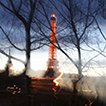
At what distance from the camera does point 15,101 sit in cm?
1066

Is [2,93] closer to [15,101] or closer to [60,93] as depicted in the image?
[15,101]

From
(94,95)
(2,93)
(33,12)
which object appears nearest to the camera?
(2,93)

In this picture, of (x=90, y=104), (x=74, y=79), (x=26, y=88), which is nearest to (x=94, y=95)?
(x=90, y=104)

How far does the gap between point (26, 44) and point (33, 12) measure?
6.19 ft

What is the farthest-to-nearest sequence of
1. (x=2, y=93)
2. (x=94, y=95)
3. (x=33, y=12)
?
1. (x=33, y=12)
2. (x=94, y=95)
3. (x=2, y=93)

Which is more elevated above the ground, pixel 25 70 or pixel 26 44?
pixel 26 44

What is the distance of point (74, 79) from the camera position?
11023mm

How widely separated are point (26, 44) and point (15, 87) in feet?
17.3

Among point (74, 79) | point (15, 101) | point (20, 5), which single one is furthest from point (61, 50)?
point (15, 101)

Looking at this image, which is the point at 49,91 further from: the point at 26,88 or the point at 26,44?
the point at 26,44

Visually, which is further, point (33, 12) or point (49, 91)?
point (33, 12)

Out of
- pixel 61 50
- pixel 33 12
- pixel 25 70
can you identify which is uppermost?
pixel 33 12

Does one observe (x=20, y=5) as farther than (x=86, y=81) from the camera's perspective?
Yes

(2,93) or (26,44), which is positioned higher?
(26,44)
